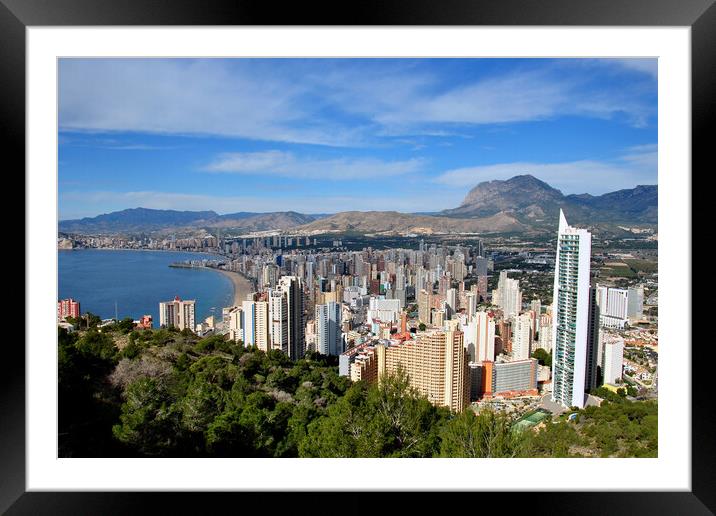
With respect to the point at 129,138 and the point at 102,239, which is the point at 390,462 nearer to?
the point at 102,239

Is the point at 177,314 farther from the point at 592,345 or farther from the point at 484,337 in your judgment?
the point at 592,345

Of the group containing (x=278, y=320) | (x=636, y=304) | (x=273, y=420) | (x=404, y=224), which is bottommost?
(x=273, y=420)

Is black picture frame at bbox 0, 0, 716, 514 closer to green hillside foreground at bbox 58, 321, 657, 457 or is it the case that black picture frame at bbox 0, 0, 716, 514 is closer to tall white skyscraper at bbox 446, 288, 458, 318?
green hillside foreground at bbox 58, 321, 657, 457

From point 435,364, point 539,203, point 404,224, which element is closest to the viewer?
point 435,364

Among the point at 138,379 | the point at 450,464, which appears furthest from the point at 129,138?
the point at 450,464

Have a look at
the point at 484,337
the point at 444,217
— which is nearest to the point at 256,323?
the point at 484,337

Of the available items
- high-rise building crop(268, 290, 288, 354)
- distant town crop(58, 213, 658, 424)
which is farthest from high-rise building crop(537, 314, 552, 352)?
high-rise building crop(268, 290, 288, 354)

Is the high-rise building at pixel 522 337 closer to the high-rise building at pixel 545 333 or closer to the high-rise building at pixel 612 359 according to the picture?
the high-rise building at pixel 545 333
